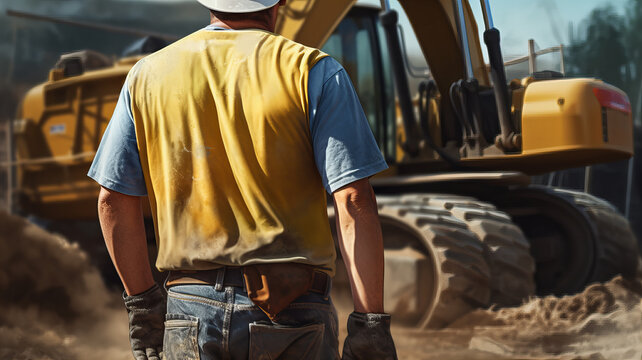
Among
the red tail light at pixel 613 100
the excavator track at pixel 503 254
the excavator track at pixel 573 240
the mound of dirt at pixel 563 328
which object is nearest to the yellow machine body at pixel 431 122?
the red tail light at pixel 613 100

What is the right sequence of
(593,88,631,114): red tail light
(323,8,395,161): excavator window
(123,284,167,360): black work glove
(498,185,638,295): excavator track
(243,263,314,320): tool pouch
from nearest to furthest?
(243,263,314,320): tool pouch < (123,284,167,360): black work glove < (593,88,631,114): red tail light < (498,185,638,295): excavator track < (323,8,395,161): excavator window

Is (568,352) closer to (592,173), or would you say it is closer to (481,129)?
(481,129)

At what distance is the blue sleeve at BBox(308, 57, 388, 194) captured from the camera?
1577mm

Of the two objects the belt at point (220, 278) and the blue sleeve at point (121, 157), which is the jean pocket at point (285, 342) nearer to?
the belt at point (220, 278)

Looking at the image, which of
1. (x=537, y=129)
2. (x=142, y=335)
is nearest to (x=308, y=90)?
(x=142, y=335)

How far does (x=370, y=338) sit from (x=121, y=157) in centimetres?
76

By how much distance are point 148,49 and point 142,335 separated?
480cm

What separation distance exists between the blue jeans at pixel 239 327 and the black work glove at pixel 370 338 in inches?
3.1

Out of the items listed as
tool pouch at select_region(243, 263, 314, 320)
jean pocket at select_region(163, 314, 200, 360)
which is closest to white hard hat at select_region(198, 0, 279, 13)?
tool pouch at select_region(243, 263, 314, 320)

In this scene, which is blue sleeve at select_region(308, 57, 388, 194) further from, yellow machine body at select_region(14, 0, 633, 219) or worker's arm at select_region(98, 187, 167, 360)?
yellow machine body at select_region(14, 0, 633, 219)

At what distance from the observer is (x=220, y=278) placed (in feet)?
5.24

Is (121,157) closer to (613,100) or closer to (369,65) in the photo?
(613,100)

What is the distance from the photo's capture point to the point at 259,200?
1.59m

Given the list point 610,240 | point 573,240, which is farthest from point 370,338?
point 610,240
